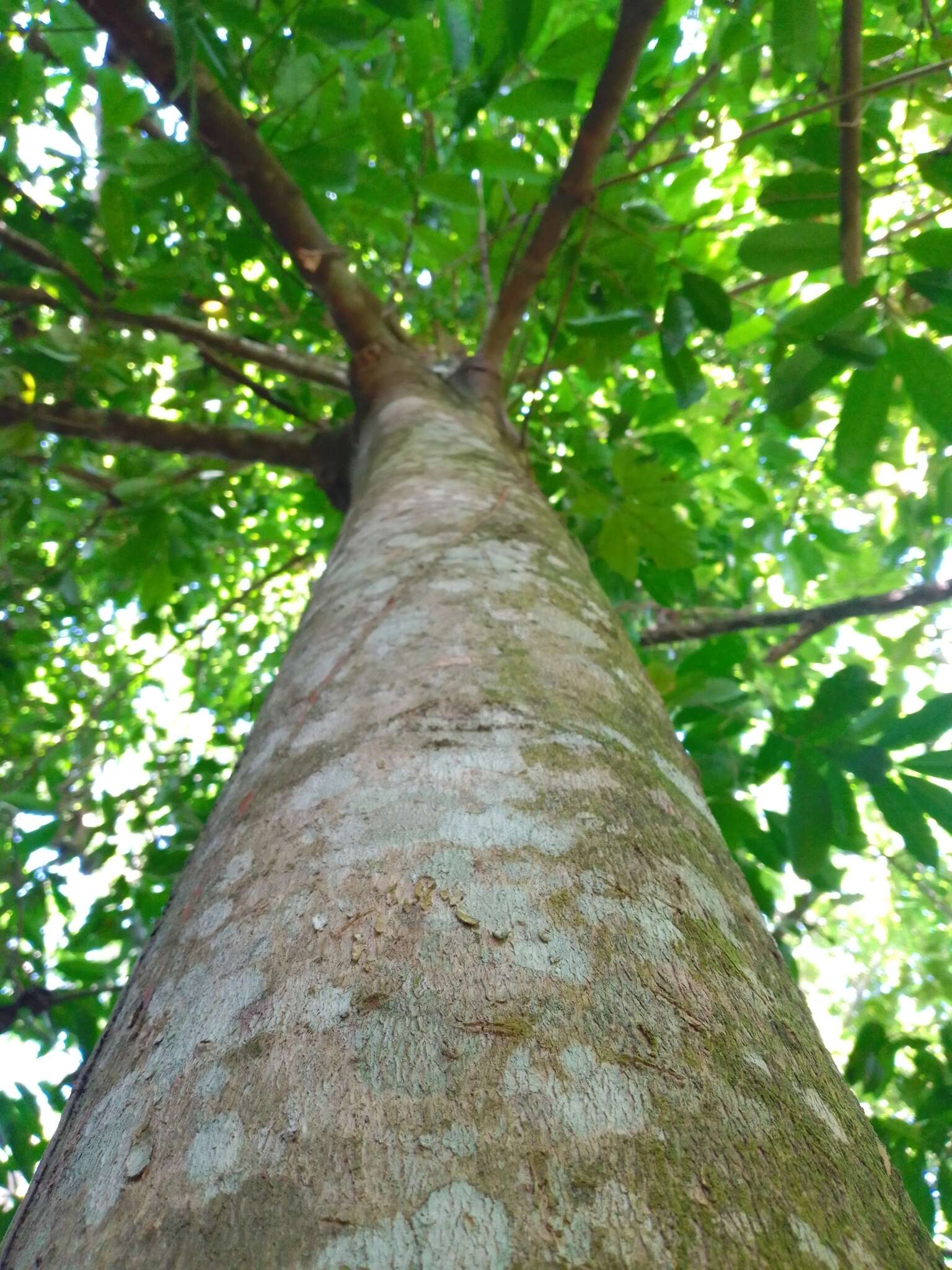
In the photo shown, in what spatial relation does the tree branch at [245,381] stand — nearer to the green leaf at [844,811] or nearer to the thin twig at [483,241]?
the thin twig at [483,241]

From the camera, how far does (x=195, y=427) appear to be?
8.52ft

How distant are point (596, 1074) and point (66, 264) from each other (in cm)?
268

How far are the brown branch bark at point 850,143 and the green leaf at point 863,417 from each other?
0.22m

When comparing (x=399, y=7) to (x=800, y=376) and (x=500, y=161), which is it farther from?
(x=800, y=376)

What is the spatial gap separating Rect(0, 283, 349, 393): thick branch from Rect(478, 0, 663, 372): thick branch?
0.75 m

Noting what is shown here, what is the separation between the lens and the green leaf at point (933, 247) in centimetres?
139

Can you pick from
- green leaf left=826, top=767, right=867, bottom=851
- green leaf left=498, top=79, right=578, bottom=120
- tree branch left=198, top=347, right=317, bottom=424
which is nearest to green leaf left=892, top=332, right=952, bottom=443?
green leaf left=826, top=767, right=867, bottom=851

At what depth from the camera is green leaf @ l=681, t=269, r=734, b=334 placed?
184 centimetres

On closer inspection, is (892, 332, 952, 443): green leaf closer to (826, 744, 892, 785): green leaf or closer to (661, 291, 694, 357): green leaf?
(661, 291, 694, 357): green leaf

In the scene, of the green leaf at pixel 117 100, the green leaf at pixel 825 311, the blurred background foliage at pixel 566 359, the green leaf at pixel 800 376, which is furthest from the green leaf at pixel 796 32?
the green leaf at pixel 117 100

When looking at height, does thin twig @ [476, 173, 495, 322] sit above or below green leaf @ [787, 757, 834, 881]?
above

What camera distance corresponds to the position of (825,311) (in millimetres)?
1517

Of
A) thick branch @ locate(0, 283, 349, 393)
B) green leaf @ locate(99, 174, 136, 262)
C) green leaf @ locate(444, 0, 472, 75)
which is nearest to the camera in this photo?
green leaf @ locate(444, 0, 472, 75)

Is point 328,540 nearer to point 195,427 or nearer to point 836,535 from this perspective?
point 195,427
